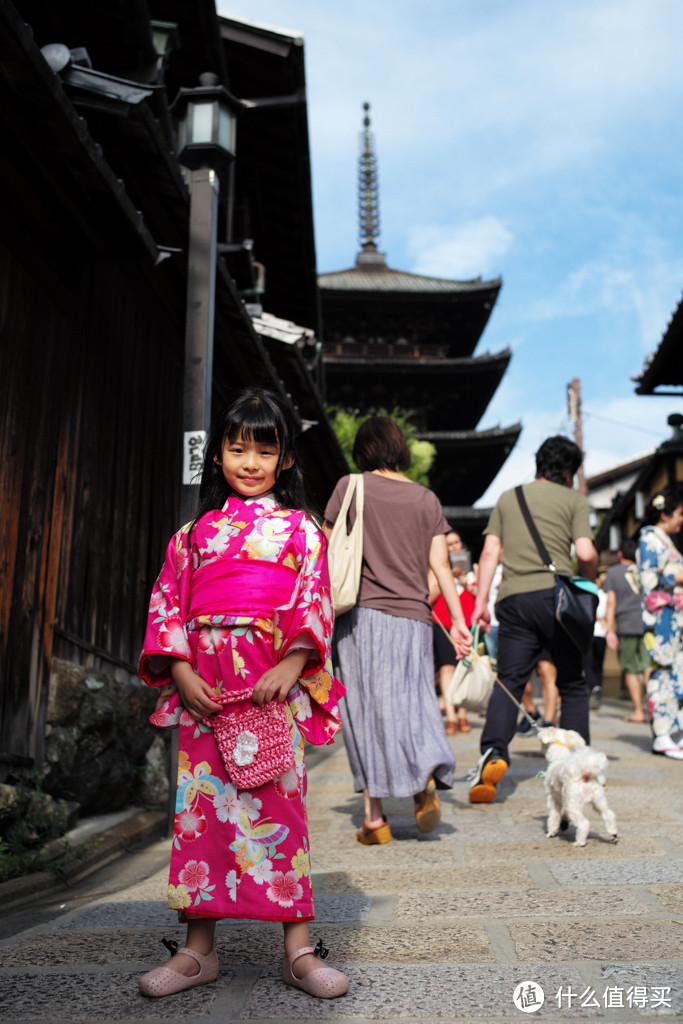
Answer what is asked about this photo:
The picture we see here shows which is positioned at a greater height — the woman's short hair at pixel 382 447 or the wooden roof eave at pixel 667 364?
the wooden roof eave at pixel 667 364

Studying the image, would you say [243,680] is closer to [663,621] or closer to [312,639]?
[312,639]

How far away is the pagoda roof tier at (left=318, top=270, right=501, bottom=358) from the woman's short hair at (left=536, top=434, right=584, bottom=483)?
68.8 feet

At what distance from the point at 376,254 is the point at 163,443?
26.0 meters

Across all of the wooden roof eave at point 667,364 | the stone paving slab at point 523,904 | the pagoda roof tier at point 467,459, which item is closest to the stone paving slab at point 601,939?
the stone paving slab at point 523,904

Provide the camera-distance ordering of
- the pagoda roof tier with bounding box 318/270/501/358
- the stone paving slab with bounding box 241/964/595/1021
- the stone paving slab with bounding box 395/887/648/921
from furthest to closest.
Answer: the pagoda roof tier with bounding box 318/270/501/358
the stone paving slab with bounding box 395/887/648/921
the stone paving slab with bounding box 241/964/595/1021

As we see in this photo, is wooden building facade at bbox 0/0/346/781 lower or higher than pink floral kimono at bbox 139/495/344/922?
higher

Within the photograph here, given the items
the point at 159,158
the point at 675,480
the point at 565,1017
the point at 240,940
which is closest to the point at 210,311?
the point at 159,158

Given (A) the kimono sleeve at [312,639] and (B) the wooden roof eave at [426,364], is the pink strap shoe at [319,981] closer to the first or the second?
(A) the kimono sleeve at [312,639]

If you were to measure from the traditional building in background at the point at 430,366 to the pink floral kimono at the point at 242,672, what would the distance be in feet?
70.9

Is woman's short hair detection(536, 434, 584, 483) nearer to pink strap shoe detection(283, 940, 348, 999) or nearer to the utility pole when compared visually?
pink strap shoe detection(283, 940, 348, 999)

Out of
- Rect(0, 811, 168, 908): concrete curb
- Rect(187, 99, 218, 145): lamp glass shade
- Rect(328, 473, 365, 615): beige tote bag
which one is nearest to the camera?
Rect(0, 811, 168, 908): concrete curb

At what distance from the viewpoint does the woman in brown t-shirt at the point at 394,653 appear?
3.87 metres

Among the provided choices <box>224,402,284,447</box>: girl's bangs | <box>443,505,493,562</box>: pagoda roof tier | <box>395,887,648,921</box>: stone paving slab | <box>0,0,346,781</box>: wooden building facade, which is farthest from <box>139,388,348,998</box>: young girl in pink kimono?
<box>443,505,493,562</box>: pagoda roof tier

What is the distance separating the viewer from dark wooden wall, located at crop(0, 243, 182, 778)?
3855 millimetres
